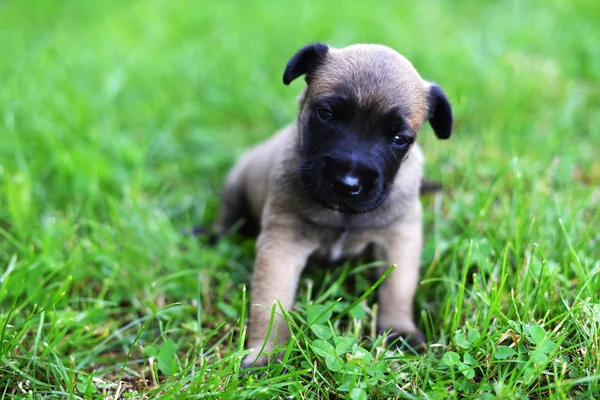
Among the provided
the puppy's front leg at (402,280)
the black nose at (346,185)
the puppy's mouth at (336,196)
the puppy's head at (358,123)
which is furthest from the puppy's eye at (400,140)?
the puppy's front leg at (402,280)

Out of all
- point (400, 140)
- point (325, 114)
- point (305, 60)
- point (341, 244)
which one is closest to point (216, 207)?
point (341, 244)

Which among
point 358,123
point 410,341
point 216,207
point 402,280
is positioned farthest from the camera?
point 216,207

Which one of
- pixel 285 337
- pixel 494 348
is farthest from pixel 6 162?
pixel 494 348

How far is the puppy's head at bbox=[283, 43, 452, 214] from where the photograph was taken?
8.34 feet

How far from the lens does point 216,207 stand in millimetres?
4355

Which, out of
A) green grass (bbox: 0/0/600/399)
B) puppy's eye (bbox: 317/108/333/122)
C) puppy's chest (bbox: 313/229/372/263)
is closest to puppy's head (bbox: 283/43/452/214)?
puppy's eye (bbox: 317/108/333/122)

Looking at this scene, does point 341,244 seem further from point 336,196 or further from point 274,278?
point 336,196

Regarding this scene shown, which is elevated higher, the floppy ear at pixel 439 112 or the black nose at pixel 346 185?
the floppy ear at pixel 439 112

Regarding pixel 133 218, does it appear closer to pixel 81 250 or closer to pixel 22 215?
pixel 81 250

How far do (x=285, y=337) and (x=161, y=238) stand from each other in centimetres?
117

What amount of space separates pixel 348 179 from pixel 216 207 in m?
2.06

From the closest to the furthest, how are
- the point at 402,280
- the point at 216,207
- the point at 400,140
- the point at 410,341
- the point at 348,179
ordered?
1. the point at 348,179
2. the point at 400,140
3. the point at 410,341
4. the point at 402,280
5. the point at 216,207

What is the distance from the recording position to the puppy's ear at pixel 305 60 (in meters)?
2.86

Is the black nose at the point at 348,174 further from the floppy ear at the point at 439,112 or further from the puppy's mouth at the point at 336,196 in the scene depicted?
the floppy ear at the point at 439,112
